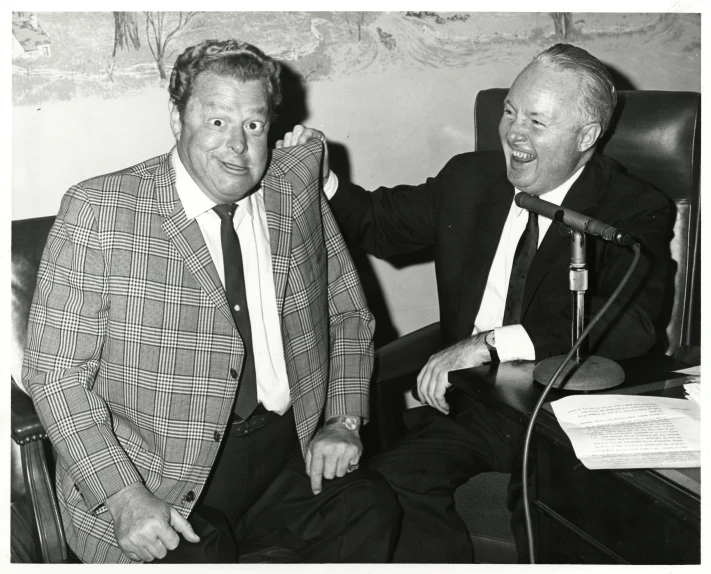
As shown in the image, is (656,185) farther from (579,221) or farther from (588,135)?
(579,221)

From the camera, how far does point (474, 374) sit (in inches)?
63.9

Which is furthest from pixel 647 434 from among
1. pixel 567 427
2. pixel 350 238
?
pixel 350 238

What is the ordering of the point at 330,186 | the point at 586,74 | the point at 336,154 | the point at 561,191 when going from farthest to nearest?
the point at 336,154
the point at 330,186
the point at 561,191
the point at 586,74

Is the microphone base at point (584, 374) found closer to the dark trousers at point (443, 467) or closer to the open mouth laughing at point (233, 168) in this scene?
the dark trousers at point (443, 467)

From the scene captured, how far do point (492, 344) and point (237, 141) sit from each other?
30.1 inches

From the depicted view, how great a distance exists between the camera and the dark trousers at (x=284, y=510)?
1.69 metres

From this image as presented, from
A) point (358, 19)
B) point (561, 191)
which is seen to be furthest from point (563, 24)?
point (561, 191)

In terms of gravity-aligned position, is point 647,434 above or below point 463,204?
below

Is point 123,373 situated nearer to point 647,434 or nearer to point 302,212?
point 302,212

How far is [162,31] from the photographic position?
2.10m

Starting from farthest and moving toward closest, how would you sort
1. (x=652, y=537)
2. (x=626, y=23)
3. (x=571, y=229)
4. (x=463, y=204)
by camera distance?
(x=626, y=23) → (x=463, y=204) → (x=571, y=229) → (x=652, y=537)

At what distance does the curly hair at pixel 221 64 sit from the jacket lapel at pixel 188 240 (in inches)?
7.4

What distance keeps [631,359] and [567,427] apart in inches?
16.9

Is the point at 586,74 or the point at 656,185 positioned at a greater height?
the point at 586,74
